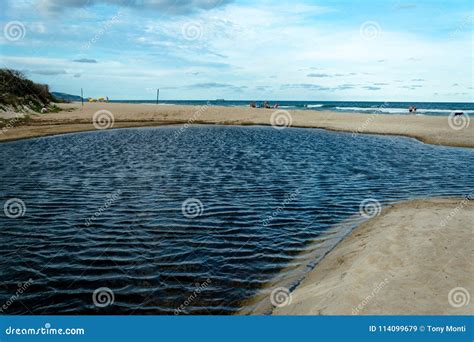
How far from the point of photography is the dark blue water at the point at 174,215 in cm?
858

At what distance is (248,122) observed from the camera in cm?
5853

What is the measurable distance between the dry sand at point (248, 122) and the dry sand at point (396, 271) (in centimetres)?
2598

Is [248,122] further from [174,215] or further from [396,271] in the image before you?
[396,271]

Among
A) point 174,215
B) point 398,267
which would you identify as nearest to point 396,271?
point 398,267

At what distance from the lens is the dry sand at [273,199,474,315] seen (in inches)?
265

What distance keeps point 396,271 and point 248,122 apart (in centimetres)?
5132

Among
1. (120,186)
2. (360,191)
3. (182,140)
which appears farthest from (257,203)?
(182,140)

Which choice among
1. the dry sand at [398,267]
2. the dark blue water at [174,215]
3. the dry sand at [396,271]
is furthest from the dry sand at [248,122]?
the dry sand at [396,271]

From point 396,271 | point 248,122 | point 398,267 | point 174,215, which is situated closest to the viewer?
point 396,271

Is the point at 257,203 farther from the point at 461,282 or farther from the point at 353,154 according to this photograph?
the point at 353,154

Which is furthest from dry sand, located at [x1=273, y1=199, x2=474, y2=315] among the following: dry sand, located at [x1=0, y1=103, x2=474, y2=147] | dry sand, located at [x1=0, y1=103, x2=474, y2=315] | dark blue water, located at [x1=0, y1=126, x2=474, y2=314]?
dry sand, located at [x1=0, y1=103, x2=474, y2=147]

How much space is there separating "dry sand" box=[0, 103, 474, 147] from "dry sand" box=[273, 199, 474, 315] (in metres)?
26.0

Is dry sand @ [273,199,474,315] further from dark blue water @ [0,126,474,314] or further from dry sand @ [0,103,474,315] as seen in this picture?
dark blue water @ [0,126,474,314]
